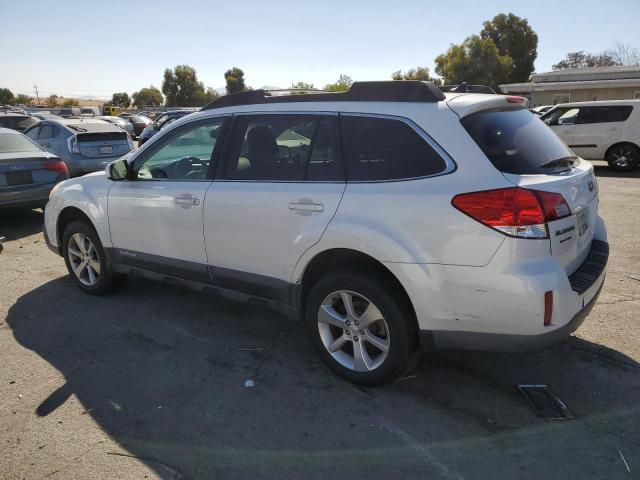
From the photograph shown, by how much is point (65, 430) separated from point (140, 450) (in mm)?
528

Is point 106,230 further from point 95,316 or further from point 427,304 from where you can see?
point 427,304

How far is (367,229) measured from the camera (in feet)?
9.66

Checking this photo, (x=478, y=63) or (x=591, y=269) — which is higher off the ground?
(x=478, y=63)

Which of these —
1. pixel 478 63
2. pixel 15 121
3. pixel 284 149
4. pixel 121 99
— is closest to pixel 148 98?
pixel 121 99

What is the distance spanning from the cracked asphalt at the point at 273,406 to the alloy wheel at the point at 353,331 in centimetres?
19

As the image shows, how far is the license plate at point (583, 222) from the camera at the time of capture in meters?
2.93

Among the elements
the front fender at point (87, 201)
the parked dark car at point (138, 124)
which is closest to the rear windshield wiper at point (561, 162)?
the front fender at point (87, 201)

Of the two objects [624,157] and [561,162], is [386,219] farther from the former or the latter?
[624,157]

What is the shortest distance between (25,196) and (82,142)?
3.04 metres

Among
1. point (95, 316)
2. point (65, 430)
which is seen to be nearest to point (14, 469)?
point (65, 430)

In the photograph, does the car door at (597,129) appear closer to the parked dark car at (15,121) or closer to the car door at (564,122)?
the car door at (564,122)

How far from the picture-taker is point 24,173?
7.75 meters

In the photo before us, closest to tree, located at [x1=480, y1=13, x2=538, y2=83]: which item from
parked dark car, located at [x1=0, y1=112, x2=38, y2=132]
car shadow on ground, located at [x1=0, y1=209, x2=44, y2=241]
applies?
parked dark car, located at [x1=0, y1=112, x2=38, y2=132]

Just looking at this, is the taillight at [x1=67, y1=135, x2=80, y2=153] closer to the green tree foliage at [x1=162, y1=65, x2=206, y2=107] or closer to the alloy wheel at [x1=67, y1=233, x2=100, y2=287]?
the alloy wheel at [x1=67, y1=233, x2=100, y2=287]
